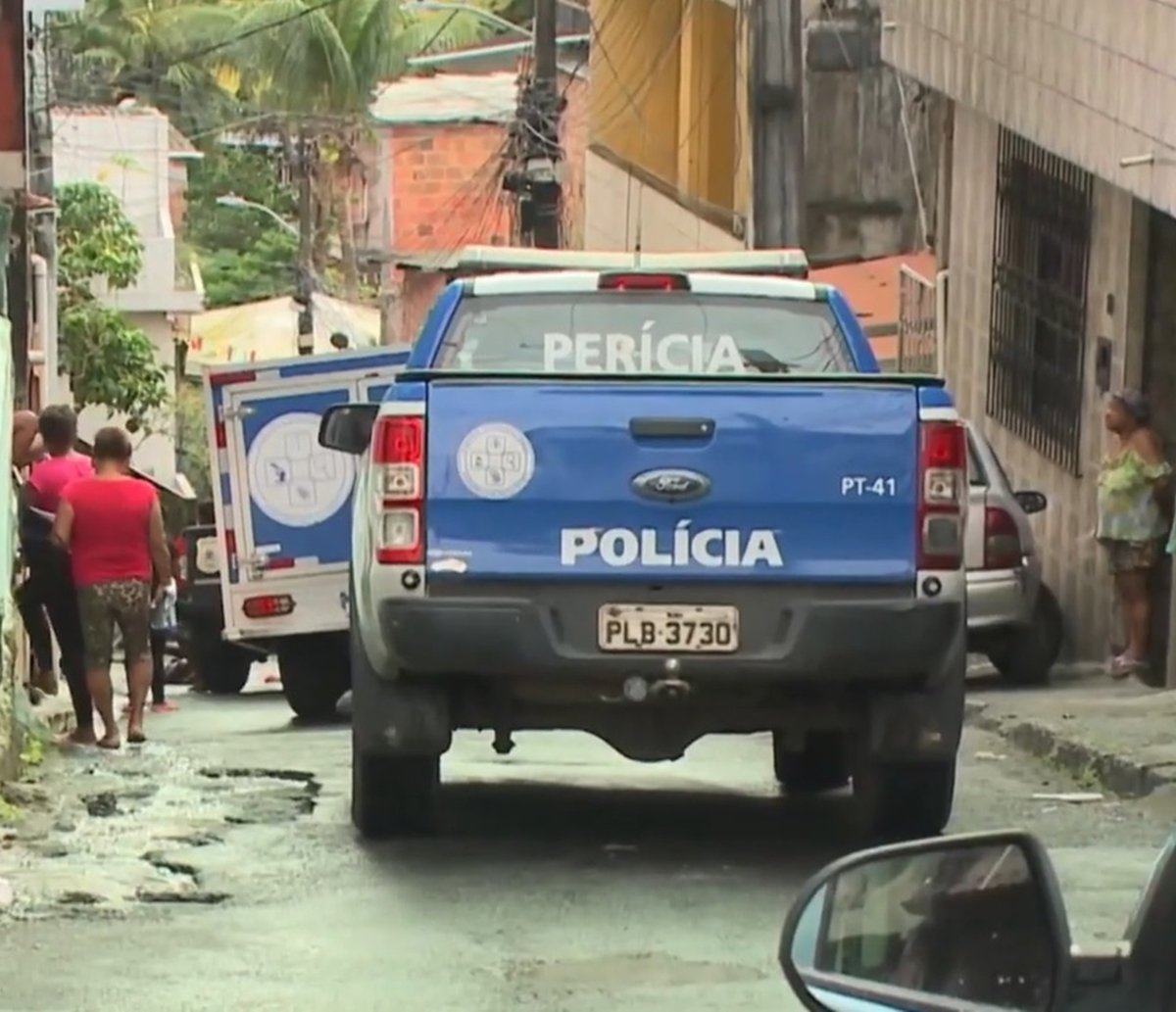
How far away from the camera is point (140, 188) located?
45719 mm

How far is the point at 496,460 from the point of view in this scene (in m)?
8.74

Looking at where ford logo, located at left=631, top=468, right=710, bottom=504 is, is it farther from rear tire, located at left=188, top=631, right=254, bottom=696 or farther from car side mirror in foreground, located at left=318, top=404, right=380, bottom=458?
rear tire, located at left=188, top=631, right=254, bottom=696

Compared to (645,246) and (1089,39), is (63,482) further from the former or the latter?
(645,246)

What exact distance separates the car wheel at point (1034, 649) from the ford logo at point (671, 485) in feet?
26.6

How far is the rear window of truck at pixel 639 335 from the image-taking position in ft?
33.4

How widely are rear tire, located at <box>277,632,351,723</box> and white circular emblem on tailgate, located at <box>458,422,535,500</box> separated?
7887mm

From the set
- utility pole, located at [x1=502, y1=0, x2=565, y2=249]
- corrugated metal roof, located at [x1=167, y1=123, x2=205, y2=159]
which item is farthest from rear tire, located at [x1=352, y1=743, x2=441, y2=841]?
corrugated metal roof, located at [x1=167, y1=123, x2=205, y2=159]

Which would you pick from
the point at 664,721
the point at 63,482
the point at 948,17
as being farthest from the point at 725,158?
the point at 664,721

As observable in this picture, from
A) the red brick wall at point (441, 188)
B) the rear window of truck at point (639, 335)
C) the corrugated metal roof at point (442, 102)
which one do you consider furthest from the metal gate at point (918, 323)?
the red brick wall at point (441, 188)

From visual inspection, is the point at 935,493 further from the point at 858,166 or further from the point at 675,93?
the point at 675,93

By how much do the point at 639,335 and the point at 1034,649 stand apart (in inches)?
279

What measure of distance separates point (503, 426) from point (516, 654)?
727 millimetres

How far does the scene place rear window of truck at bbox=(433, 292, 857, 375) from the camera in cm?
1020

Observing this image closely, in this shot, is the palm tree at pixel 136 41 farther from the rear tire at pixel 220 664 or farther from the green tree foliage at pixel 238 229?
the rear tire at pixel 220 664
